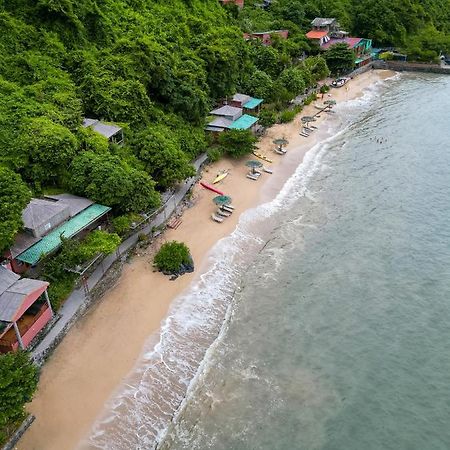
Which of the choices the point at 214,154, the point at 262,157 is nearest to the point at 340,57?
the point at 262,157

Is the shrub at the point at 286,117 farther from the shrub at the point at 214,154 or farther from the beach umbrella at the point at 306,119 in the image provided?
the shrub at the point at 214,154

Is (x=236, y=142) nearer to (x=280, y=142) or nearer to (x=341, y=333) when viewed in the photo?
(x=280, y=142)

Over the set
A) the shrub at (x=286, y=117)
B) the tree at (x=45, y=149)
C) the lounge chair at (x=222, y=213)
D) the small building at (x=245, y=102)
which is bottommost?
the shrub at (x=286, y=117)

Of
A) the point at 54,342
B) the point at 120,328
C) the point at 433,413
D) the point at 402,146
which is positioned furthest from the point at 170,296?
the point at 402,146

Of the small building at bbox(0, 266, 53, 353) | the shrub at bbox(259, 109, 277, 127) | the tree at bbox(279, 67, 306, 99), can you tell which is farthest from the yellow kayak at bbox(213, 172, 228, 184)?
the tree at bbox(279, 67, 306, 99)

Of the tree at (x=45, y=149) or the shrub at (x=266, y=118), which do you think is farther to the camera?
the shrub at (x=266, y=118)

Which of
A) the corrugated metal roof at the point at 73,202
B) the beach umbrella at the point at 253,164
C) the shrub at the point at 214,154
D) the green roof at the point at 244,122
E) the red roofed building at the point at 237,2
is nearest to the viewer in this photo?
the corrugated metal roof at the point at 73,202

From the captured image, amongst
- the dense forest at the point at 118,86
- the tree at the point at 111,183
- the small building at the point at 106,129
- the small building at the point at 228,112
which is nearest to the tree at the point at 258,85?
the dense forest at the point at 118,86
